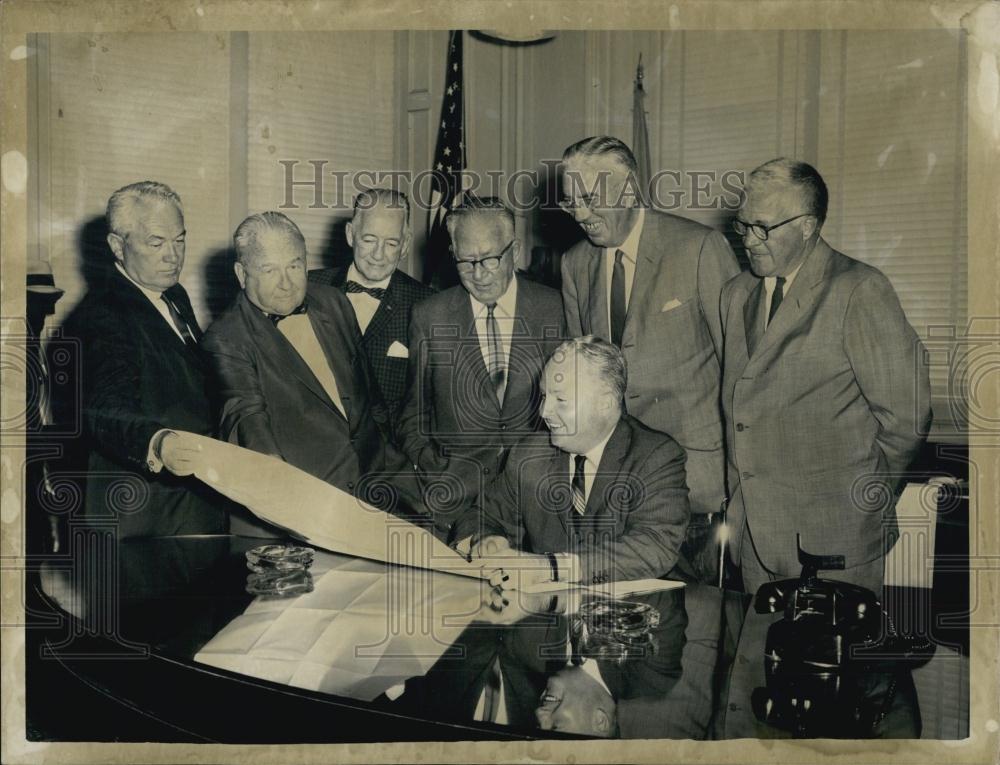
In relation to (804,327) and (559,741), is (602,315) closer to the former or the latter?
(804,327)

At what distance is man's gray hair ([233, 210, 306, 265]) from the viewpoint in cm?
378

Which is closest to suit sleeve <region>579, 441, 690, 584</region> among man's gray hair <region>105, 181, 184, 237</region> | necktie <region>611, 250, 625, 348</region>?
necktie <region>611, 250, 625, 348</region>

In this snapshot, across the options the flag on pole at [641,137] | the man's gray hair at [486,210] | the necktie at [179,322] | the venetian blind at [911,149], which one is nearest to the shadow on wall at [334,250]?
the man's gray hair at [486,210]

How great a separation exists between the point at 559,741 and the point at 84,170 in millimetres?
2669

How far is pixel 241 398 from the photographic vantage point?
12.4ft

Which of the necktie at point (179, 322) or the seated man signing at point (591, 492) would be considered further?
the necktie at point (179, 322)

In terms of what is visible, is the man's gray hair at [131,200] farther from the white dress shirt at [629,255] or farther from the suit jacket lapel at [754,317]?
the suit jacket lapel at [754,317]

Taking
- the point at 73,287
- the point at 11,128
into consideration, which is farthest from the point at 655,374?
the point at 11,128

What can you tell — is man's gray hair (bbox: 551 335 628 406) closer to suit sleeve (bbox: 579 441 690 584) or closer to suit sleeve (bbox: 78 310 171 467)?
suit sleeve (bbox: 579 441 690 584)

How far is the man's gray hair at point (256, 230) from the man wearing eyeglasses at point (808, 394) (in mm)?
1579

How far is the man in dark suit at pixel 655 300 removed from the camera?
A: 12.1ft

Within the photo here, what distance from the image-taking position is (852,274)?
12.1 ft

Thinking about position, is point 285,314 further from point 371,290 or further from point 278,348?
point 371,290

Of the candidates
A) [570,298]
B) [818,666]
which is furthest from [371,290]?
[818,666]
